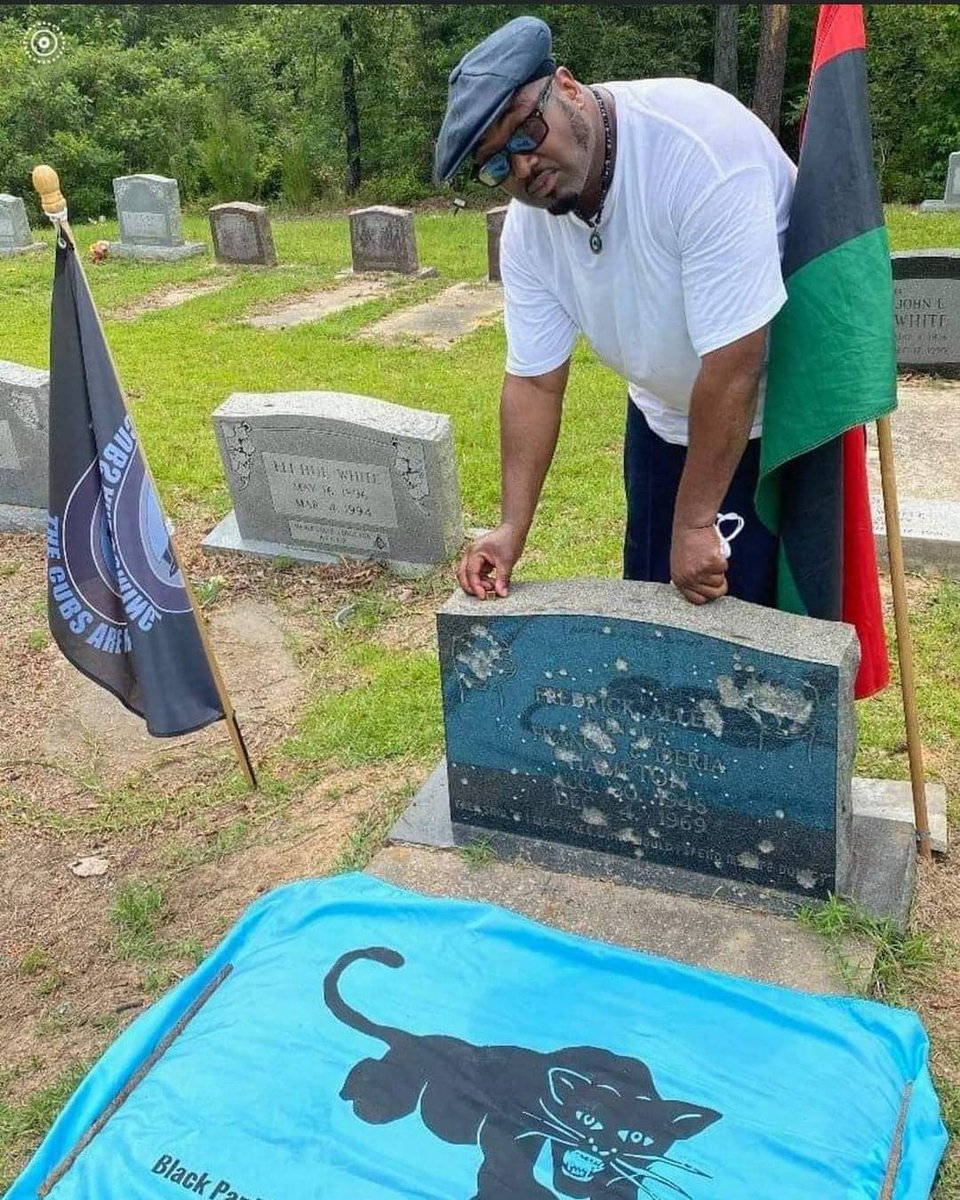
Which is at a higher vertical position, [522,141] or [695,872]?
[522,141]

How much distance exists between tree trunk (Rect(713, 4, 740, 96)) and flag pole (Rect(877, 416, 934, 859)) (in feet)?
60.5

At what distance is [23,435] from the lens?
20.6 ft

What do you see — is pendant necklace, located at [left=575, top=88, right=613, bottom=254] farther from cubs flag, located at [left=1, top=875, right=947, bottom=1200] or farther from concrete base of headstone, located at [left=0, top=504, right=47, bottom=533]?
concrete base of headstone, located at [left=0, top=504, right=47, bottom=533]

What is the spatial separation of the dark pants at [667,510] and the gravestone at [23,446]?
4193mm

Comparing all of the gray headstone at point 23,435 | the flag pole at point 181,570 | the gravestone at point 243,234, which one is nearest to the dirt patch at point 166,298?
the gravestone at point 243,234

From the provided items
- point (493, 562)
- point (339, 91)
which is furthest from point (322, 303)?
point (339, 91)

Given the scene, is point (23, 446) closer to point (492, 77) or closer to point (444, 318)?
point (492, 77)

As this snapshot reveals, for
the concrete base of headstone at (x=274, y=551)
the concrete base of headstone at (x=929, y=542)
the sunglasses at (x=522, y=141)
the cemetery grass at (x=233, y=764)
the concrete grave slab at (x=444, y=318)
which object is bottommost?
the cemetery grass at (x=233, y=764)

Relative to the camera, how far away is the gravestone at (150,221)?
1447 centimetres

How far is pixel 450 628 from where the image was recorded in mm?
3047

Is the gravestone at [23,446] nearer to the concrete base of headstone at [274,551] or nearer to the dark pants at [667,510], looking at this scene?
the concrete base of headstone at [274,551]

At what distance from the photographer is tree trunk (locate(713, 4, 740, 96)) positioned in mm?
19219

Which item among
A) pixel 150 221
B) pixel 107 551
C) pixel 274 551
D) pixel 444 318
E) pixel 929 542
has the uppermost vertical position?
pixel 150 221

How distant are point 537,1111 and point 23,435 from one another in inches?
200
